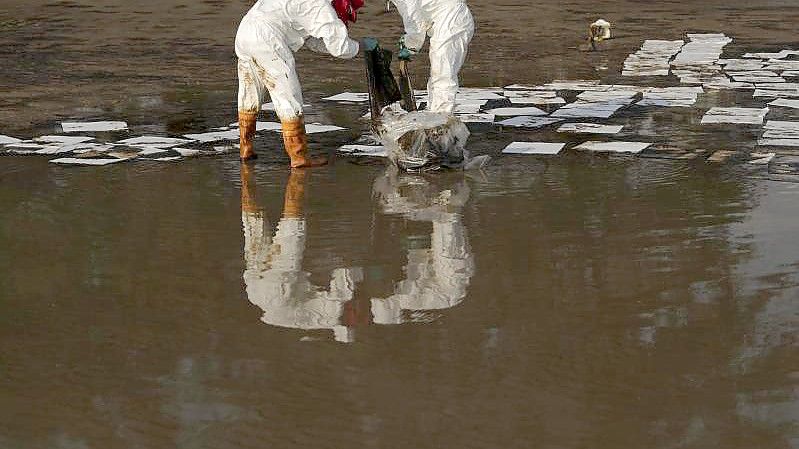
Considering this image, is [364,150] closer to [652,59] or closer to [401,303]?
[401,303]

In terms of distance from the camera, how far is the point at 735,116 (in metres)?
10.4

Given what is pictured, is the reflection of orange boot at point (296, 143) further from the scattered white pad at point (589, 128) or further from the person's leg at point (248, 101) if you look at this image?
the scattered white pad at point (589, 128)

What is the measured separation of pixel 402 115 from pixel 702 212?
2.40 metres

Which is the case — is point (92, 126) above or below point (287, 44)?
below

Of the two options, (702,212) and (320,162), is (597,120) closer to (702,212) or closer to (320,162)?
(320,162)

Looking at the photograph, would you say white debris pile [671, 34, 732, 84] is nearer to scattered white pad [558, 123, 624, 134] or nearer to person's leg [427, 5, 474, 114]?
scattered white pad [558, 123, 624, 134]

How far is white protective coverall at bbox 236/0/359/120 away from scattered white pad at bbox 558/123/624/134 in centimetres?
216

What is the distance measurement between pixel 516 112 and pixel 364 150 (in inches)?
80.1

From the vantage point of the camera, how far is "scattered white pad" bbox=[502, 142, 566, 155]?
29.8 ft

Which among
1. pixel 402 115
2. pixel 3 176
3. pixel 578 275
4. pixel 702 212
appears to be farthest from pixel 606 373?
pixel 3 176

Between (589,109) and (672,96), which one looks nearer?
(589,109)

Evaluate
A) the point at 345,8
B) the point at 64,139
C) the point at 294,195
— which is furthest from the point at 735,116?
the point at 64,139

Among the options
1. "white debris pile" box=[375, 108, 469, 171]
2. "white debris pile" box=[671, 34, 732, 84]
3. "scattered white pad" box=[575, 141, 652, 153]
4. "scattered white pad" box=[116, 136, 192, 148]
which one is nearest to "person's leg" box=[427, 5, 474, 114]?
"white debris pile" box=[375, 108, 469, 171]

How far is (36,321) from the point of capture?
17.1 ft
